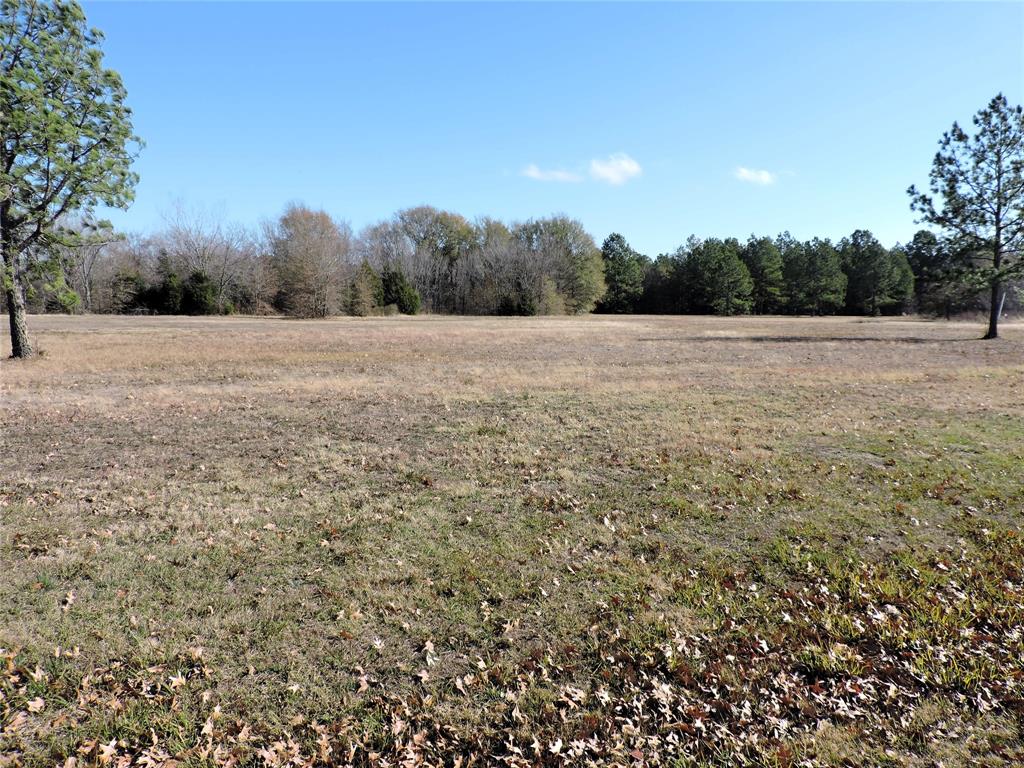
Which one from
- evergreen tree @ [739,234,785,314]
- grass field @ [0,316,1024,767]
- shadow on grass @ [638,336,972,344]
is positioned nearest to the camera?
grass field @ [0,316,1024,767]

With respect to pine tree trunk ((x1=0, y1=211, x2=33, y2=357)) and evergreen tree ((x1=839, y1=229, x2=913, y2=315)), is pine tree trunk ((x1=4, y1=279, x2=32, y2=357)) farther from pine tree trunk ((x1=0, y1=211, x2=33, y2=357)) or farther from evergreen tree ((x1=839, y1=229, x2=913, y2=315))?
evergreen tree ((x1=839, y1=229, x2=913, y2=315))

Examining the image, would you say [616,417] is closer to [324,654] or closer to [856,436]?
[856,436]

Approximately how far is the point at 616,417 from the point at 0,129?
64.6 feet

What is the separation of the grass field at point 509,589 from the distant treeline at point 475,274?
1894 inches

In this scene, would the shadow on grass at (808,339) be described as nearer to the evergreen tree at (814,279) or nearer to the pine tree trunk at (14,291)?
the pine tree trunk at (14,291)

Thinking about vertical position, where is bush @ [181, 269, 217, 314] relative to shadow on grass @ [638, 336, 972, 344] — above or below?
above

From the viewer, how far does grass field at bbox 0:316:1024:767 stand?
11.1ft

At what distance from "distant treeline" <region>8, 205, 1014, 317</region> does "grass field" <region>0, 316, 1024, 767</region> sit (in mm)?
48099

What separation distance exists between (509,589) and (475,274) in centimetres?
6994

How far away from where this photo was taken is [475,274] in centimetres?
7269

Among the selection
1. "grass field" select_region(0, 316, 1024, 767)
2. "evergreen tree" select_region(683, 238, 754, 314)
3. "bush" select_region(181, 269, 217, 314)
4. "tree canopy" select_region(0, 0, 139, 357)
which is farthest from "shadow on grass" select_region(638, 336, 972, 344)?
"bush" select_region(181, 269, 217, 314)

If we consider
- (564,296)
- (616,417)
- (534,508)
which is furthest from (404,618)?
(564,296)

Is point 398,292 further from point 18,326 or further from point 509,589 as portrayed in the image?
point 509,589

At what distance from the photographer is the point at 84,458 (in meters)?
8.46
